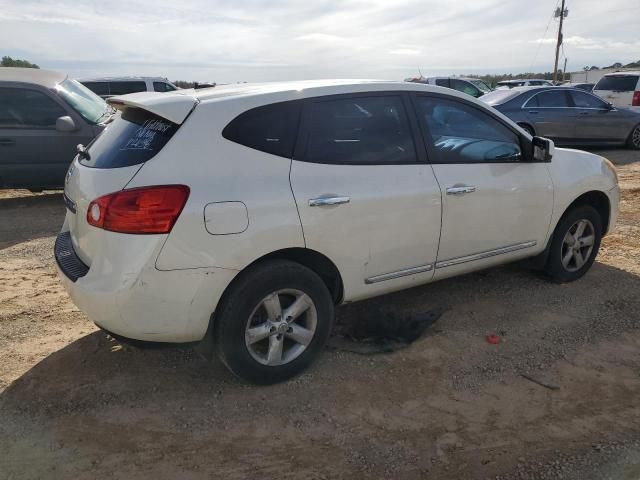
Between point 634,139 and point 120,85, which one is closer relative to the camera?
point 634,139

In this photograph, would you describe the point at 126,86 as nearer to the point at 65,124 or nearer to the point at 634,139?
the point at 65,124

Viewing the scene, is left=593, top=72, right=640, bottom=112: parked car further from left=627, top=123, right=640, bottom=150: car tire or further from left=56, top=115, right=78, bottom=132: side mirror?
left=56, top=115, right=78, bottom=132: side mirror

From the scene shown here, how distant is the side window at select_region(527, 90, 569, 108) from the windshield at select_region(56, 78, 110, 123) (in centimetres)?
877

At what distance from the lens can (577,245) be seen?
478 centimetres

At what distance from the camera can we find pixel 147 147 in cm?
295

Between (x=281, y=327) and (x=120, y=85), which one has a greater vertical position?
(x=120, y=85)

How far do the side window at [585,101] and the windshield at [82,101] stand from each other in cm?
979

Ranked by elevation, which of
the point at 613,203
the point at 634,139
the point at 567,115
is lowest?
the point at 634,139

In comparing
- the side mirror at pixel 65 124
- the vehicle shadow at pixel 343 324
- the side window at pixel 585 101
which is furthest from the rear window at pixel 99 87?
the vehicle shadow at pixel 343 324

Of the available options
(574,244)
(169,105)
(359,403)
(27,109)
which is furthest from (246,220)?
(27,109)

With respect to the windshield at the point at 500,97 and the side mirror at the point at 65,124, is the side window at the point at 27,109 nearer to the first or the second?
the side mirror at the point at 65,124

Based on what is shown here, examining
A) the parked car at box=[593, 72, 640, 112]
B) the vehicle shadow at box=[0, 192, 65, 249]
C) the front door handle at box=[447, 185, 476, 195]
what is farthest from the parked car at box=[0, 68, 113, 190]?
the parked car at box=[593, 72, 640, 112]

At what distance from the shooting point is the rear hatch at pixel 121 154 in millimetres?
2895

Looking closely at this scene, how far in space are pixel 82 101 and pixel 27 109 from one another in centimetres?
76
